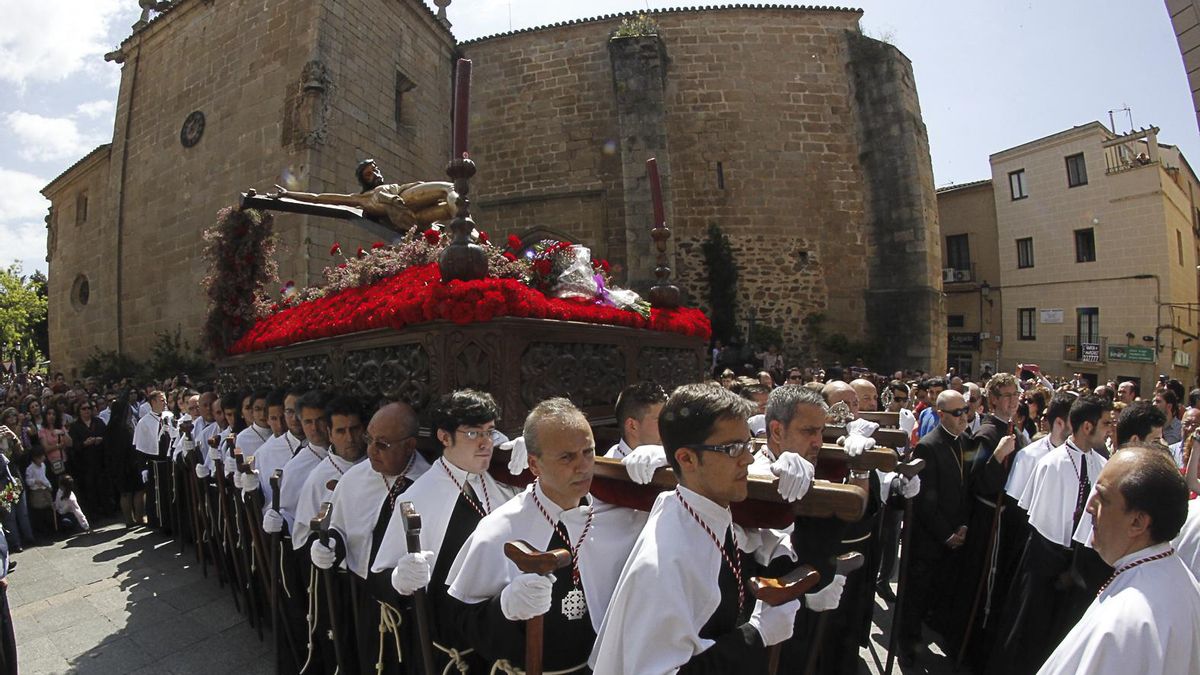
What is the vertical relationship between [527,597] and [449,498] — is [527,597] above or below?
below

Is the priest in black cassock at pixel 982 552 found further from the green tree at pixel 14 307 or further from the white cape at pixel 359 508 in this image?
the green tree at pixel 14 307

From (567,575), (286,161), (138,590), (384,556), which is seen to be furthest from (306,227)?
(567,575)

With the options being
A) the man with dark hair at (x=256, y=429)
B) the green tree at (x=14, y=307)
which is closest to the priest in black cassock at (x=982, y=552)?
the man with dark hair at (x=256, y=429)

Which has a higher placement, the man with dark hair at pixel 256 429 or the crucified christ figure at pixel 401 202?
the crucified christ figure at pixel 401 202

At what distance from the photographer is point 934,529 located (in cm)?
454

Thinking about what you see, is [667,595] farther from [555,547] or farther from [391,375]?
[391,375]

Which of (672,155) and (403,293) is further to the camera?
(672,155)

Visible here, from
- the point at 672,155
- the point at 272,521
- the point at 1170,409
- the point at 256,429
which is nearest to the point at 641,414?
the point at 272,521

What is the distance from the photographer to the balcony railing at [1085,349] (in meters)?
23.3

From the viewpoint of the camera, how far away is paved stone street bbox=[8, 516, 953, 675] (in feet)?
14.8

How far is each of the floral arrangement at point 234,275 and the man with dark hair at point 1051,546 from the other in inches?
256

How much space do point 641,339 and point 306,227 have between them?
9956 millimetres

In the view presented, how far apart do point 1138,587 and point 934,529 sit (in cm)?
286

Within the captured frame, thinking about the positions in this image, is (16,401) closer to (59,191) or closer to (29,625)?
(29,625)
